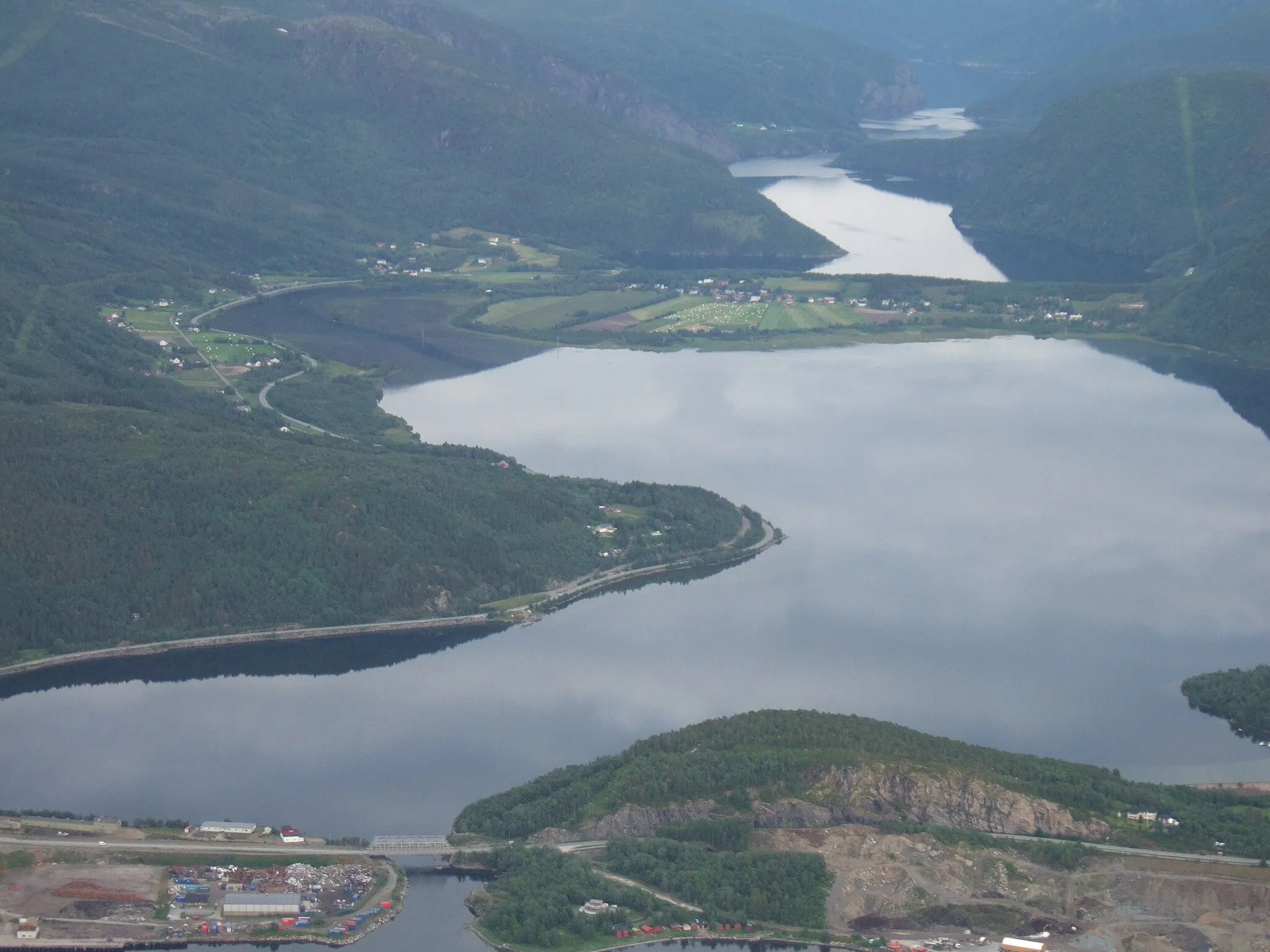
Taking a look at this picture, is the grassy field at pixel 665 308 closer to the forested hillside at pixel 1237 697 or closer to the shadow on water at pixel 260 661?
the shadow on water at pixel 260 661

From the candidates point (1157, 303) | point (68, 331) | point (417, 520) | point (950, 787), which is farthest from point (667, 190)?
point (950, 787)

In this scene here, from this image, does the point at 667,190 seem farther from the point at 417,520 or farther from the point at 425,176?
the point at 417,520

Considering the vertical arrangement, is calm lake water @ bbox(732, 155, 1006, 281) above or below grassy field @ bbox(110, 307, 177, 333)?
above

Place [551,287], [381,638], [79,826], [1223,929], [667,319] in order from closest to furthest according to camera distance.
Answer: [1223,929]
[79,826]
[381,638]
[667,319]
[551,287]

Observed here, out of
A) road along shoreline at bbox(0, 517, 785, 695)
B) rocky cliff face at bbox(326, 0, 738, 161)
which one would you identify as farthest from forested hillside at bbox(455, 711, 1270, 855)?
rocky cliff face at bbox(326, 0, 738, 161)

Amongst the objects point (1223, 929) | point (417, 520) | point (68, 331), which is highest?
point (68, 331)

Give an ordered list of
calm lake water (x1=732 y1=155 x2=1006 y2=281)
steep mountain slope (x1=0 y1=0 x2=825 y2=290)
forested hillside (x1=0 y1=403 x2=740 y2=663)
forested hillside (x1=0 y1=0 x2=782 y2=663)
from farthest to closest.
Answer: calm lake water (x1=732 y1=155 x2=1006 y2=281)
steep mountain slope (x1=0 y1=0 x2=825 y2=290)
forested hillside (x1=0 y1=0 x2=782 y2=663)
forested hillside (x1=0 y1=403 x2=740 y2=663)

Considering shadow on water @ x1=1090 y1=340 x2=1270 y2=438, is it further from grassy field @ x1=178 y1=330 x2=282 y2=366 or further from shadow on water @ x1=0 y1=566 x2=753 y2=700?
shadow on water @ x1=0 y1=566 x2=753 y2=700
